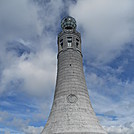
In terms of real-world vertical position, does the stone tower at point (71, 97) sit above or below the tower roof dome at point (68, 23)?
below

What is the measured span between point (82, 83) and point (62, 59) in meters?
5.85

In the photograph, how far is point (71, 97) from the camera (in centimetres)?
2848

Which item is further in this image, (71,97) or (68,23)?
(68,23)

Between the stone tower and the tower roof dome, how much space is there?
3.76 meters

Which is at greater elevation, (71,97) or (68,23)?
(68,23)

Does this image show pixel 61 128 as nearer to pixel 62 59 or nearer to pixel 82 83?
pixel 82 83

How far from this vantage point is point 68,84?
2961cm

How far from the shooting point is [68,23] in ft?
126

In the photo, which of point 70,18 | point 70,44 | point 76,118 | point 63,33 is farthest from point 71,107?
point 70,18

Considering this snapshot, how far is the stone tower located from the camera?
25812 mm

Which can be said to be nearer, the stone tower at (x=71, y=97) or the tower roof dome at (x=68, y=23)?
the stone tower at (x=71, y=97)

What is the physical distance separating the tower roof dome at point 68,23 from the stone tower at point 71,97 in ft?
12.3

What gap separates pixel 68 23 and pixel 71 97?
57.0 feet

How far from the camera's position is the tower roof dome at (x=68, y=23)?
3850cm
